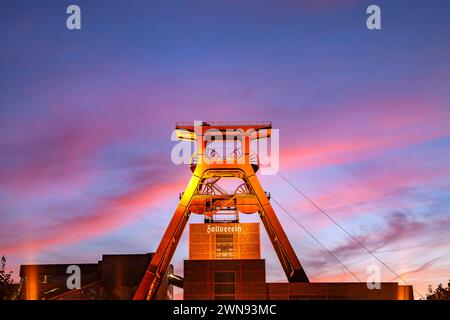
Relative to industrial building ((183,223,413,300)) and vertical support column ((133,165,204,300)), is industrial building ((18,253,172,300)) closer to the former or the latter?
vertical support column ((133,165,204,300))

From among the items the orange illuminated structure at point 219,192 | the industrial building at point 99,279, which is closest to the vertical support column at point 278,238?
the orange illuminated structure at point 219,192

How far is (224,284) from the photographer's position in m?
39.9

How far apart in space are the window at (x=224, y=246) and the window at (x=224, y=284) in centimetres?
764

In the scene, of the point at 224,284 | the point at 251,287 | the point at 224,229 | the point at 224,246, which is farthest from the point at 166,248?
the point at 251,287

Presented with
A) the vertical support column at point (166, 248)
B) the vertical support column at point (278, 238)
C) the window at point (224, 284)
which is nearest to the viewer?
the window at point (224, 284)

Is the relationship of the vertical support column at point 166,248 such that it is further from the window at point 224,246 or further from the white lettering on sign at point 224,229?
the window at point 224,246

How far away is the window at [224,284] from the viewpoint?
39500 millimetres

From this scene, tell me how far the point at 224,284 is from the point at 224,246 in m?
8.31

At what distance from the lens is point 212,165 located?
4788 centimetres
